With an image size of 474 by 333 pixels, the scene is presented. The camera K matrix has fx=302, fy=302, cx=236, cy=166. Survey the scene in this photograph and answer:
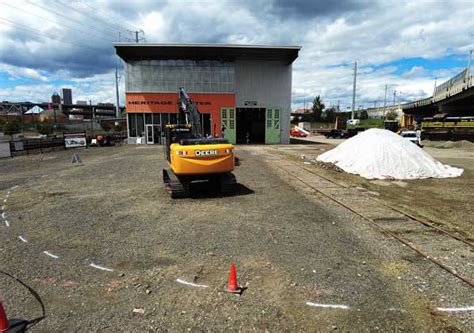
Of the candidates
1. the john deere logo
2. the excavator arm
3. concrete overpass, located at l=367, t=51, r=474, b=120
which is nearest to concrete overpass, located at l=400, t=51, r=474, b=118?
concrete overpass, located at l=367, t=51, r=474, b=120

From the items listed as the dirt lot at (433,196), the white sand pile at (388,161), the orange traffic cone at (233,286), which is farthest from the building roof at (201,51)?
the orange traffic cone at (233,286)

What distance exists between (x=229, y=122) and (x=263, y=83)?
682cm

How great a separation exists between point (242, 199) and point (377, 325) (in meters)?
6.60

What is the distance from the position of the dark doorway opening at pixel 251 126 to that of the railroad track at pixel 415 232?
30.0 metres

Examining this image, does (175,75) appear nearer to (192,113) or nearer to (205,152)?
(192,113)

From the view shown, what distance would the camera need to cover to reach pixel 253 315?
3961mm

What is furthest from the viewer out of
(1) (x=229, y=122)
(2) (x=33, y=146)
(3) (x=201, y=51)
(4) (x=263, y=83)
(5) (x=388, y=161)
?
(4) (x=263, y=83)

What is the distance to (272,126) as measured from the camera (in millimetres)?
40062

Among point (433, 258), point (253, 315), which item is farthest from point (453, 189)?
point (253, 315)

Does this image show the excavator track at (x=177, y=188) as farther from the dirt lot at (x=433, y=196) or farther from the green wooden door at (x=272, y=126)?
the green wooden door at (x=272, y=126)

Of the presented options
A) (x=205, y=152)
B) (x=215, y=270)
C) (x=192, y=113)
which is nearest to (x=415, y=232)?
(x=215, y=270)

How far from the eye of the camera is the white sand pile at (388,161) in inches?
572

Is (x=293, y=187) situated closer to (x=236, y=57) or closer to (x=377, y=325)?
(x=377, y=325)

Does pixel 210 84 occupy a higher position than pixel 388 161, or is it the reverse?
pixel 210 84
